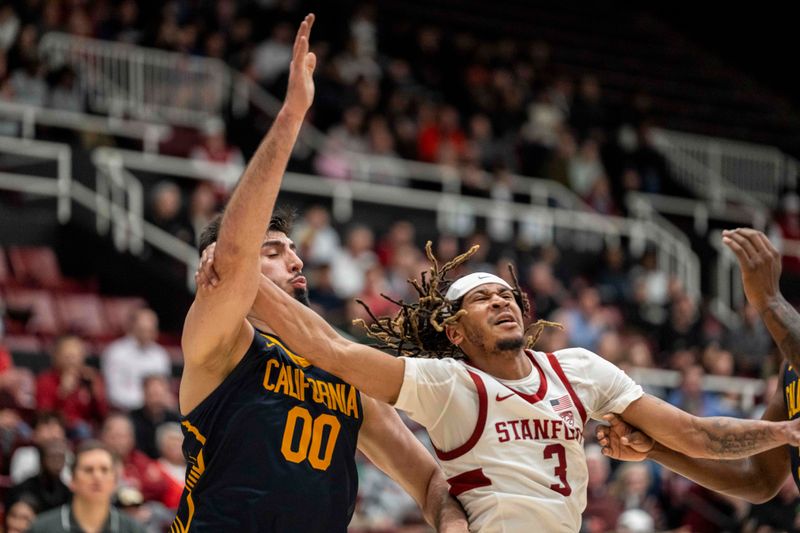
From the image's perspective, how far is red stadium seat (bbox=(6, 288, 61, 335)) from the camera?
43.4 ft

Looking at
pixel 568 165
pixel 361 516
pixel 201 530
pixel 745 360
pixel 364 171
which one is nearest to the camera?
pixel 201 530

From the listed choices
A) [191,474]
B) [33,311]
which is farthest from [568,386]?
[33,311]

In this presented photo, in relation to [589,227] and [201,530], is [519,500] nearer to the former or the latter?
[201,530]

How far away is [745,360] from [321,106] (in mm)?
6712

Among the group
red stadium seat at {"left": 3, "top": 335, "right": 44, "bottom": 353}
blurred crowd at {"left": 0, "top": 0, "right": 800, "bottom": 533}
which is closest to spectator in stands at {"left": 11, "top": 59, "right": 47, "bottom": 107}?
blurred crowd at {"left": 0, "top": 0, "right": 800, "bottom": 533}

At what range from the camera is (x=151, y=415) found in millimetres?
11758

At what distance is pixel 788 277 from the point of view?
21344 millimetres

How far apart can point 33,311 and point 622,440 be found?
873 cm

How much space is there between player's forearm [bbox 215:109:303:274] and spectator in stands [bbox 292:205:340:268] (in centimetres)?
1030

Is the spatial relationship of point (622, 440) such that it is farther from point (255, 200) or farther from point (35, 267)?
point (35, 267)

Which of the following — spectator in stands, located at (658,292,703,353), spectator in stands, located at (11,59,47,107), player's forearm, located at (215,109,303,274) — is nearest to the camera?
player's forearm, located at (215,109,303,274)

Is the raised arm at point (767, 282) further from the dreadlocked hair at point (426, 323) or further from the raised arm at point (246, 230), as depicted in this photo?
the raised arm at point (246, 230)

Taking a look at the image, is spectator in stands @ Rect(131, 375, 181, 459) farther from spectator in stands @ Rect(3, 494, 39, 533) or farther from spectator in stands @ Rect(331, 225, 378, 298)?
spectator in stands @ Rect(331, 225, 378, 298)

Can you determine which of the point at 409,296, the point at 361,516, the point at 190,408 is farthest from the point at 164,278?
the point at 190,408
